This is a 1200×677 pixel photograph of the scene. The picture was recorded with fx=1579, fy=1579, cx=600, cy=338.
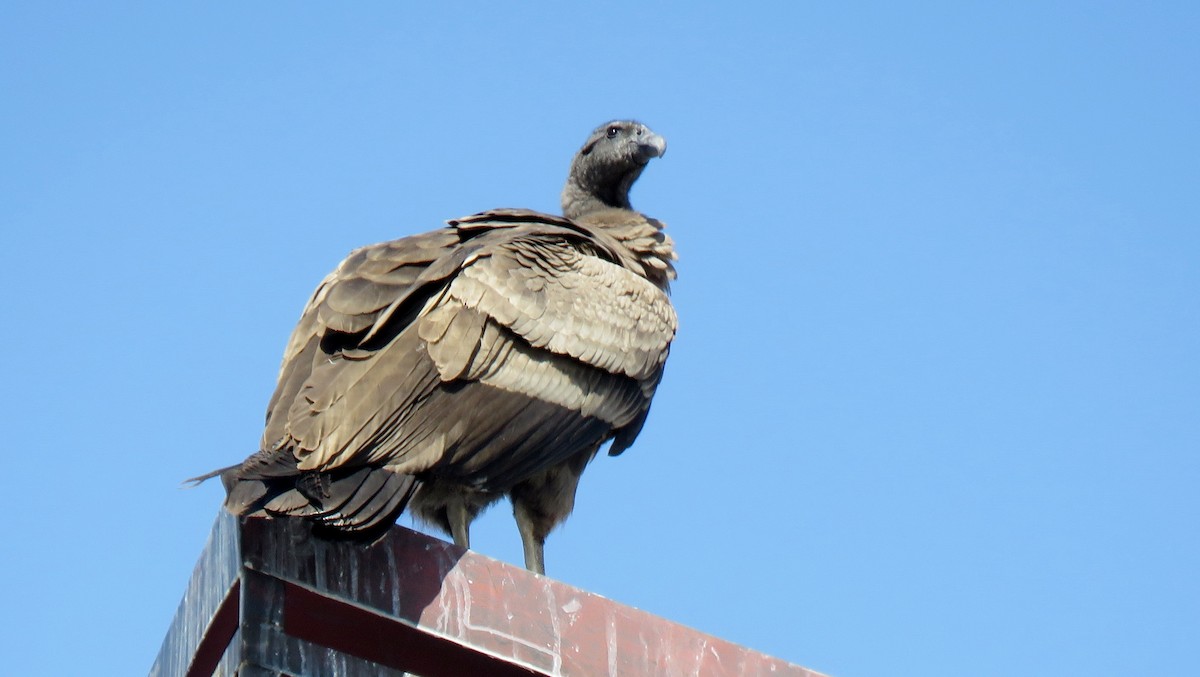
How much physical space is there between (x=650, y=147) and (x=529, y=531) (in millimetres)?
2755

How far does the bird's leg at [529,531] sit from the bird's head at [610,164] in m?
2.43

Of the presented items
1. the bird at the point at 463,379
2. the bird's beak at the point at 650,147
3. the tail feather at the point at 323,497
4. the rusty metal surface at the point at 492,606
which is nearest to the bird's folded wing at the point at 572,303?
the bird at the point at 463,379

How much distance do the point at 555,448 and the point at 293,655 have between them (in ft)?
6.62

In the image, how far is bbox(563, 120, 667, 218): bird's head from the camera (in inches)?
338

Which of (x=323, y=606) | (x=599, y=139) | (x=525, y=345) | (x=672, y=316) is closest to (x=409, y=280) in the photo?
(x=525, y=345)

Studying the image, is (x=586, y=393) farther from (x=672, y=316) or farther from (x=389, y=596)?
(x=389, y=596)

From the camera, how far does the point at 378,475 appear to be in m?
4.89

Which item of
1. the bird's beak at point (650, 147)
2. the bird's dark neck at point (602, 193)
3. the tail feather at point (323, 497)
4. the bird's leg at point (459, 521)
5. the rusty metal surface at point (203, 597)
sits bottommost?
the rusty metal surface at point (203, 597)

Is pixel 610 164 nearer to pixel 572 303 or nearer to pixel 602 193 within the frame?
pixel 602 193

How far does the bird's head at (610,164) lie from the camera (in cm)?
858

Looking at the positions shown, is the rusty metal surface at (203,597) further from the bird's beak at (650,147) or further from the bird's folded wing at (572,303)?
the bird's beak at (650,147)

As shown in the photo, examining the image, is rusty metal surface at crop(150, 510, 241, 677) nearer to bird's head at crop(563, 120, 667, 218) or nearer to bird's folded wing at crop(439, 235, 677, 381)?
bird's folded wing at crop(439, 235, 677, 381)

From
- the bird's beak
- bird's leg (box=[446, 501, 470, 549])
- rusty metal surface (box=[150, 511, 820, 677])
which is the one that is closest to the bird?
bird's leg (box=[446, 501, 470, 549])

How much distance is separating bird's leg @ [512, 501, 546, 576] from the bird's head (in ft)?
7.99
